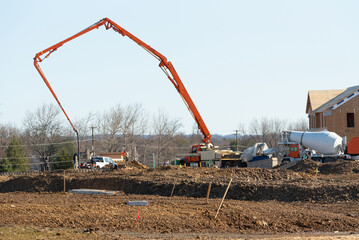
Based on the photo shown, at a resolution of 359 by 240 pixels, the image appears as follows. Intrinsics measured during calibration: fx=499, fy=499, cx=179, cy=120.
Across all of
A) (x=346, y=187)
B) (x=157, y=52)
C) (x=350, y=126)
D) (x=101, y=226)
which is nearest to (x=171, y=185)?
(x=346, y=187)

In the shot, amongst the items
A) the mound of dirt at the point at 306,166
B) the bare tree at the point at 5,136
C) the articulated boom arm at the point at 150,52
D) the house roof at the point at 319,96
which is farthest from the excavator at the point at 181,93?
the bare tree at the point at 5,136

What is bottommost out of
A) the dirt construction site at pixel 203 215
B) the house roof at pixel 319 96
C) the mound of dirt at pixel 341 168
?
the dirt construction site at pixel 203 215

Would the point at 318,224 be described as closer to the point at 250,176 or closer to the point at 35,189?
the point at 250,176

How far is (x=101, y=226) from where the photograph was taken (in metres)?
15.4

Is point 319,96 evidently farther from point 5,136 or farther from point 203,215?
point 5,136

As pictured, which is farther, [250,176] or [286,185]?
[250,176]

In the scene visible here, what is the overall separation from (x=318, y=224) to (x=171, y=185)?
1060 centimetres

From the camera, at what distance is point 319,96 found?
5591 centimetres

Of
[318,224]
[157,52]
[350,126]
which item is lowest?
[318,224]

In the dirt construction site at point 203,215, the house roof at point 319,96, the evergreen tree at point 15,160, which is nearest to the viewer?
the dirt construction site at point 203,215

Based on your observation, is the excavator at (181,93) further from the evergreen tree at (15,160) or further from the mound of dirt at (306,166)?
the evergreen tree at (15,160)

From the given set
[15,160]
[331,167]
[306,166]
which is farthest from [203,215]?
[15,160]

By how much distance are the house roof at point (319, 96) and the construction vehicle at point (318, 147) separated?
15.5 m

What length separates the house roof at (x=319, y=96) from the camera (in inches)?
2146
